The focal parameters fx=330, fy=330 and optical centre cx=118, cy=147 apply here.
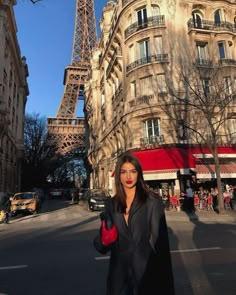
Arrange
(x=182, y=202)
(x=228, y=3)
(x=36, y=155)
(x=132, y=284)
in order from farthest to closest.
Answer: (x=36, y=155) < (x=228, y=3) < (x=182, y=202) < (x=132, y=284)

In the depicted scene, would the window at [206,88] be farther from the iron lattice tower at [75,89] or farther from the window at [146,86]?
the iron lattice tower at [75,89]

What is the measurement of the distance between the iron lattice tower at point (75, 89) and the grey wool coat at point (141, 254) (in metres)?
66.5

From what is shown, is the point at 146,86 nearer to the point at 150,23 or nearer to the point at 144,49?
the point at 144,49

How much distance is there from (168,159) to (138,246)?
21.6m

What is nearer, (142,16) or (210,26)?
(210,26)

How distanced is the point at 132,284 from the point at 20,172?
2059 inches

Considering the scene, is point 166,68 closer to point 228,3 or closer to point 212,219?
point 228,3

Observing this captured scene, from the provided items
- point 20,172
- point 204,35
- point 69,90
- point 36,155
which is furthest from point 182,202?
point 69,90

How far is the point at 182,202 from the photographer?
70.5ft

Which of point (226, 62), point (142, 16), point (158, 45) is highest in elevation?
point (142, 16)

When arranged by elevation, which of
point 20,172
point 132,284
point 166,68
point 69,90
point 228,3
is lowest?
point 132,284

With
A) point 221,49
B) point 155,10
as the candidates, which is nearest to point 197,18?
point 221,49

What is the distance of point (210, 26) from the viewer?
28.4m

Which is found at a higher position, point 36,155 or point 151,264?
point 36,155
